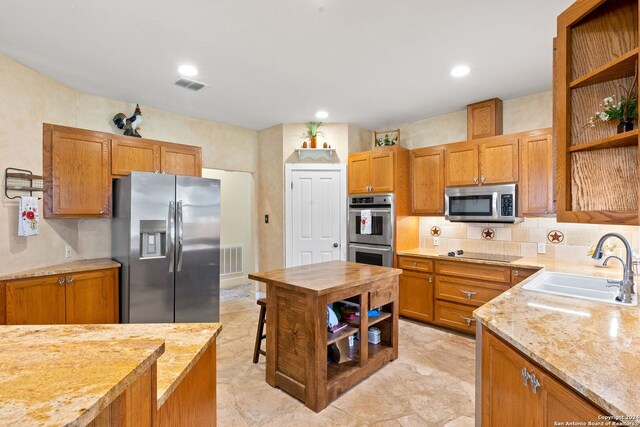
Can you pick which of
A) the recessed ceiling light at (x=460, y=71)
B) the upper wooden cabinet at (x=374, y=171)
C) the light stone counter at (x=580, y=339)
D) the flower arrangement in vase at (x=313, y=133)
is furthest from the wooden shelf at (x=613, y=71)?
the flower arrangement in vase at (x=313, y=133)

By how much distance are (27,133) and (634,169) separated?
4.31 m

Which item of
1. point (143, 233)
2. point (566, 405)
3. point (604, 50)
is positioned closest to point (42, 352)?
point (566, 405)

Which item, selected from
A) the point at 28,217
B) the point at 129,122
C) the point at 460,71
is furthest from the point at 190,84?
the point at 460,71

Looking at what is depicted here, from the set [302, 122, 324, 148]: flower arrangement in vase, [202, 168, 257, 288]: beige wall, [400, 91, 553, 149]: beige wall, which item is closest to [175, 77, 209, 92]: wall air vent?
[302, 122, 324, 148]: flower arrangement in vase

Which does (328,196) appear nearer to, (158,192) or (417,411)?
(158,192)

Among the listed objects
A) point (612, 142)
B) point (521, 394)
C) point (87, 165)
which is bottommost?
point (521, 394)

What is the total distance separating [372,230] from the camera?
4.12 m

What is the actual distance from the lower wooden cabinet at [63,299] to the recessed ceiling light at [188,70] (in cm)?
205

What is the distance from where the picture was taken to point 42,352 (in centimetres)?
70

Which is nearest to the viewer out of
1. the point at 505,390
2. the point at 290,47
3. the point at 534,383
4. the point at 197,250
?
the point at 534,383

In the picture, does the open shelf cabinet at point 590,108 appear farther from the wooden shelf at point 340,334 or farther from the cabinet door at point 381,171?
the cabinet door at point 381,171

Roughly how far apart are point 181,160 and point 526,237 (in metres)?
4.14

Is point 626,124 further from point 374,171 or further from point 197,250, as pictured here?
point 197,250

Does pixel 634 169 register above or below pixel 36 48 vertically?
below
